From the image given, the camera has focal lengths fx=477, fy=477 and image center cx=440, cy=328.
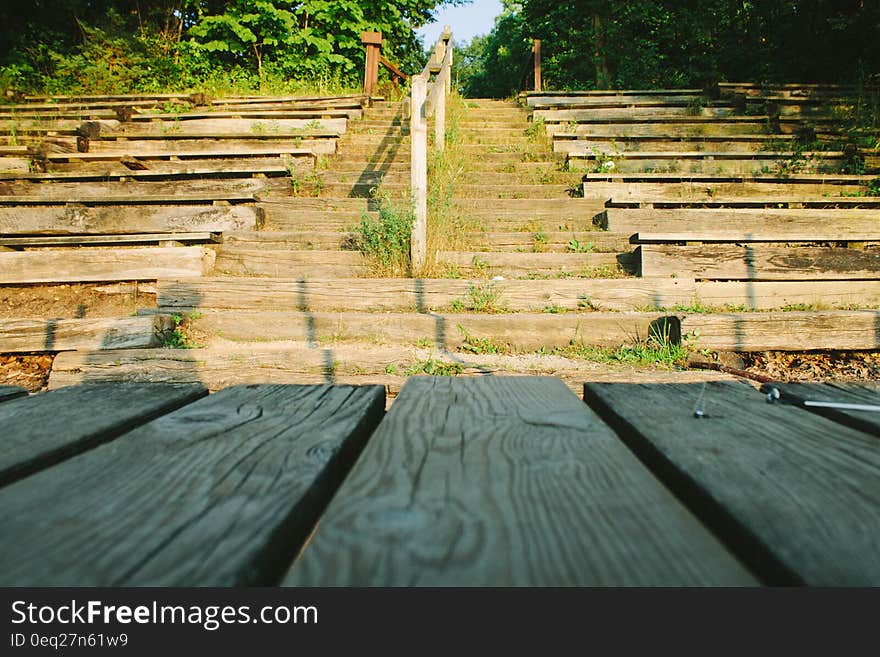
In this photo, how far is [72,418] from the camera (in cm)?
80

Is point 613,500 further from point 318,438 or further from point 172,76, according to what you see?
point 172,76

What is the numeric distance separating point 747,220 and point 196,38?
41.1 ft

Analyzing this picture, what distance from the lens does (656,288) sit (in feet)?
11.4

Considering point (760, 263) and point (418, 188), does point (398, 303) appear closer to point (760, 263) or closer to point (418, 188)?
point (418, 188)

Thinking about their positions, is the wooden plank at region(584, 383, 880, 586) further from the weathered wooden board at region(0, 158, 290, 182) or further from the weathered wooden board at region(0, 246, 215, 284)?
the weathered wooden board at region(0, 158, 290, 182)

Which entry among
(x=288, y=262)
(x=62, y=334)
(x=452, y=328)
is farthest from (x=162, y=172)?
(x=452, y=328)

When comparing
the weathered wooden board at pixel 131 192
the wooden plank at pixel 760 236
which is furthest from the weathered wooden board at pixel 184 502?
the weathered wooden board at pixel 131 192

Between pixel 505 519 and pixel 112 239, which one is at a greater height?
pixel 112 239

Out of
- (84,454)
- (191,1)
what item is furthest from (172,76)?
(84,454)

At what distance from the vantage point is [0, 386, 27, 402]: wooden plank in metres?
0.99

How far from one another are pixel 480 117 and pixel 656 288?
191 inches

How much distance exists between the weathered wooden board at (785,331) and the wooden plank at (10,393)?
3.10m

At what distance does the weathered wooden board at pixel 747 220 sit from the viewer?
13.0 ft

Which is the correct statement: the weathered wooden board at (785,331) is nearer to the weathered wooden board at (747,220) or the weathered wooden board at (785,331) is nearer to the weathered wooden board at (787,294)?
the weathered wooden board at (787,294)
